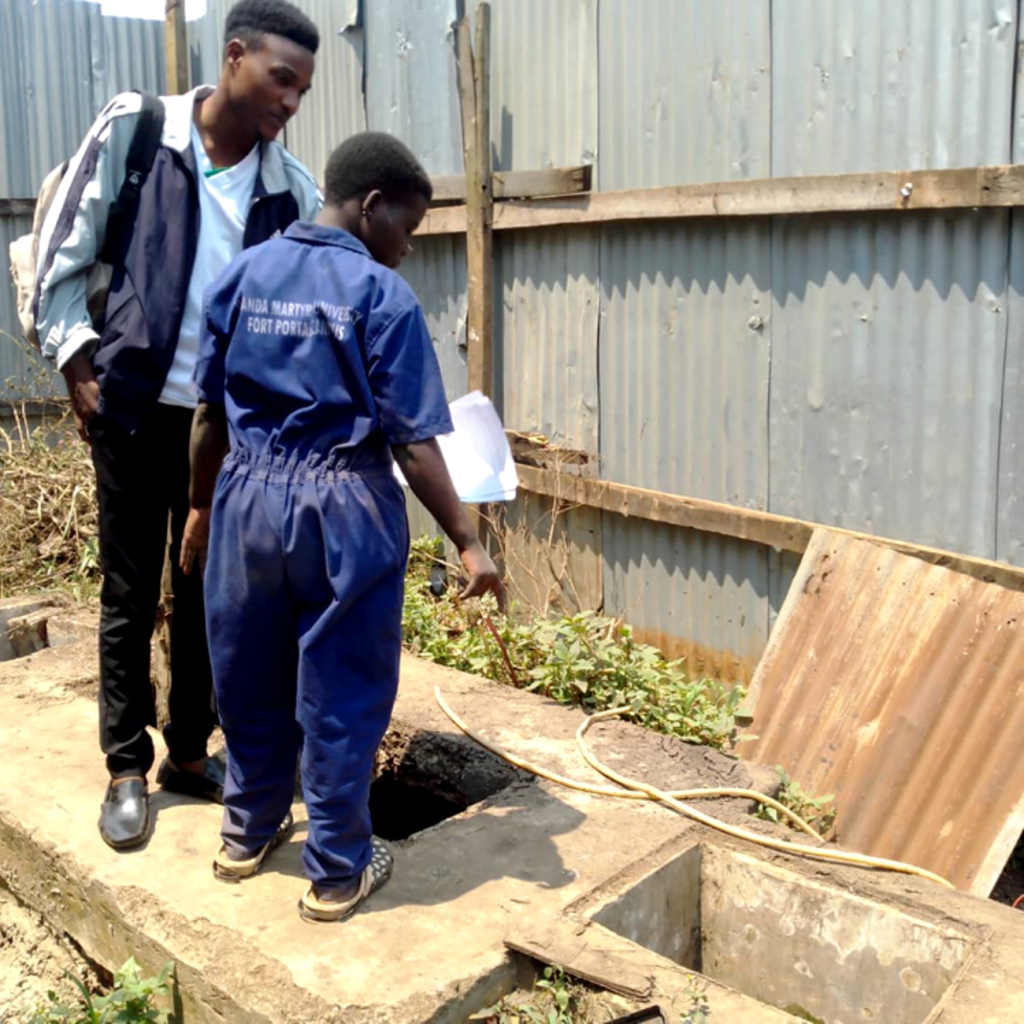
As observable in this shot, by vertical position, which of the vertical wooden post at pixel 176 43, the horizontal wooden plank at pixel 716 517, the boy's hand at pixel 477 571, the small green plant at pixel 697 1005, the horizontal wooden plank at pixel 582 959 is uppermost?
the vertical wooden post at pixel 176 43

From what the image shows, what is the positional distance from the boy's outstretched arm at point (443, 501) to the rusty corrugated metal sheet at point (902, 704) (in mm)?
1925

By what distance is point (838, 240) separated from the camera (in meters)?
4.44

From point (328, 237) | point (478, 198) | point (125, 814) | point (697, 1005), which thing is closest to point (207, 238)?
point (328, 237)

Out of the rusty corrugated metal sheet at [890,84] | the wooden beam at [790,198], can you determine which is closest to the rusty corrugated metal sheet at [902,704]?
the wooden beam at [790,198]

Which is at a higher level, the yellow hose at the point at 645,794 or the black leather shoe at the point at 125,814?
the black leather shoe at the point at 125,814

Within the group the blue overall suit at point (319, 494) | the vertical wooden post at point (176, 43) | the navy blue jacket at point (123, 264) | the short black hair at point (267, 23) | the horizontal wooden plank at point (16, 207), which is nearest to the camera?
the blue overall suit at point (319, 494)

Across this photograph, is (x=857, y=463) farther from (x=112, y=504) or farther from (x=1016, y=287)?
(x=112, y=504)

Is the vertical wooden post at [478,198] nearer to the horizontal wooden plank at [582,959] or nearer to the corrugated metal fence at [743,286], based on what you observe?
the corrugated metal fence at [743,286]

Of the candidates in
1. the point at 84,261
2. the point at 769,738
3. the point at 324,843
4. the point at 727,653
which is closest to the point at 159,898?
the point at 324,843

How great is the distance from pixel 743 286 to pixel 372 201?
98.4 inches

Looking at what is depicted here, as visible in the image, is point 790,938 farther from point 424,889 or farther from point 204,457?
point 204,457

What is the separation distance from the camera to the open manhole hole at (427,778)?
3.78 m

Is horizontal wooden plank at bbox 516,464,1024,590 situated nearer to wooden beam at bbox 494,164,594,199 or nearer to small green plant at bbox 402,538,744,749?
small green plant at bbox 402,538,744,749

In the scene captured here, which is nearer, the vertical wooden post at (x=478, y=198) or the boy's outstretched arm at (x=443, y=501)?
the boy's outstretched arm at (x=443, y=501)
